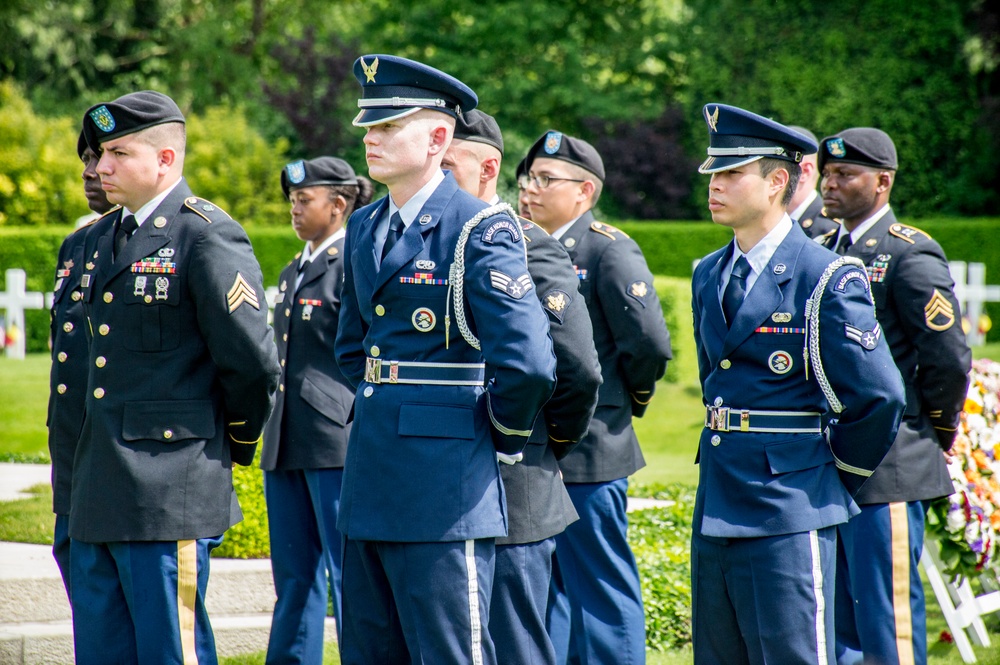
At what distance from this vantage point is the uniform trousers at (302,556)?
5348mm

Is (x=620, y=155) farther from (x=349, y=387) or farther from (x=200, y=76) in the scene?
(x=349, y=387)

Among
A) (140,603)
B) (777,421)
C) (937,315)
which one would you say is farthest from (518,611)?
(937,315)

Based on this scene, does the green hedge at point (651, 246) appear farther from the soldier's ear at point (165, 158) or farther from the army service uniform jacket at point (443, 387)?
the army service uniform jacket at point (443, 387)

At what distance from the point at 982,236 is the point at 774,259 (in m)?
19.6

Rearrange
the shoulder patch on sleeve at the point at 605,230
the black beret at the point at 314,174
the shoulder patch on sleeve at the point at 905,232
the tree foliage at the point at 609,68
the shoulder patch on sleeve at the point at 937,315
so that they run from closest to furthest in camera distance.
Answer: the shoulder patch on sleeve at the point at 937,315
the shoulder patch on sleeve at the point at 905,232
the shoulder patch on sleeve at the point at 605,230
the black beret at the point at 314,174
the tree foliage at the point at 609,68

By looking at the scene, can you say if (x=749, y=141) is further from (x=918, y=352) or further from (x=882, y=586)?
(x=882, y=586)

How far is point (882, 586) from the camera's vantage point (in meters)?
5.04

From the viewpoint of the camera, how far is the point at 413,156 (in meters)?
3.67

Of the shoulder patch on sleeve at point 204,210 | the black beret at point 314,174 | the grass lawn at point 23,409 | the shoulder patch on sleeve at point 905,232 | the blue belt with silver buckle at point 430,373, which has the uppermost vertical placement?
the black beret at point 314,174

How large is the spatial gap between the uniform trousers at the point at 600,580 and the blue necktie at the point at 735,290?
151cm

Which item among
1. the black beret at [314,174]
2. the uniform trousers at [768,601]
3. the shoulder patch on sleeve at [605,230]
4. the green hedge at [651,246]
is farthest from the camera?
the green hedge at [651,246]

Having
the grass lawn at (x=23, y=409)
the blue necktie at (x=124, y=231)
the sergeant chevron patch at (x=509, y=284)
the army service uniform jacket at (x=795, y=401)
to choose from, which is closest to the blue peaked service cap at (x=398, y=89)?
the sergeant chevron patch at (x=509, y=284)

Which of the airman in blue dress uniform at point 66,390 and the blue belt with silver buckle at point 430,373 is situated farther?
the airman in blue dress uniform at point 66,390

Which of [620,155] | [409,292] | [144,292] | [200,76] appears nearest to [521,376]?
[409,292]
